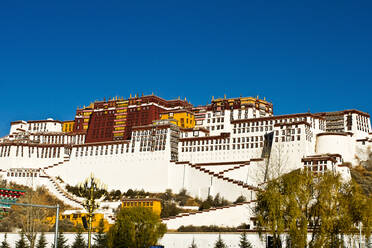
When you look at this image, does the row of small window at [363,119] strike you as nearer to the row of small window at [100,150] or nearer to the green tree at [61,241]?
the row of small window at [100,150]

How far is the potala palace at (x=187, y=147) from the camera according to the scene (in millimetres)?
83812

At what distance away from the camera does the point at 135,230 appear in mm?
46719

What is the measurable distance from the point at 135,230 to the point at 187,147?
52817mm

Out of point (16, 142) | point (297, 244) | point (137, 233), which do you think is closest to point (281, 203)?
point (297, 244)

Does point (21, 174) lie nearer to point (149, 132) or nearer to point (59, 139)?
point (59, 139)

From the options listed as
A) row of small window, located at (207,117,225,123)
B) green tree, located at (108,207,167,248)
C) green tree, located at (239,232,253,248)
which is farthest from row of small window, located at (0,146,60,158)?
green tree, located at (239,232,253,248)

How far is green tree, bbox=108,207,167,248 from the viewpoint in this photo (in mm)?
46062

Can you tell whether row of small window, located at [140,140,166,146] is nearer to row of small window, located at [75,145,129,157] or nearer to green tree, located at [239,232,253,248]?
row of small window, located at [75,145,129,157]

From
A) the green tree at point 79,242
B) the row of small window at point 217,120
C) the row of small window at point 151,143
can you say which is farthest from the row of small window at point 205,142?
the green tree at point 79,242

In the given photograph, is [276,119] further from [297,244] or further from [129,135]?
[297,244]

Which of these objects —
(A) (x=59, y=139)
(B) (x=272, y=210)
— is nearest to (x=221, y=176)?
(B) (x=272, y=210)

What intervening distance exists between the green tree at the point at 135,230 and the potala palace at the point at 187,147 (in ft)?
57.3

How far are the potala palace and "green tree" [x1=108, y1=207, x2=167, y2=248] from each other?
17465mm

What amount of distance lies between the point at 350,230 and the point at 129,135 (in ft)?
266
